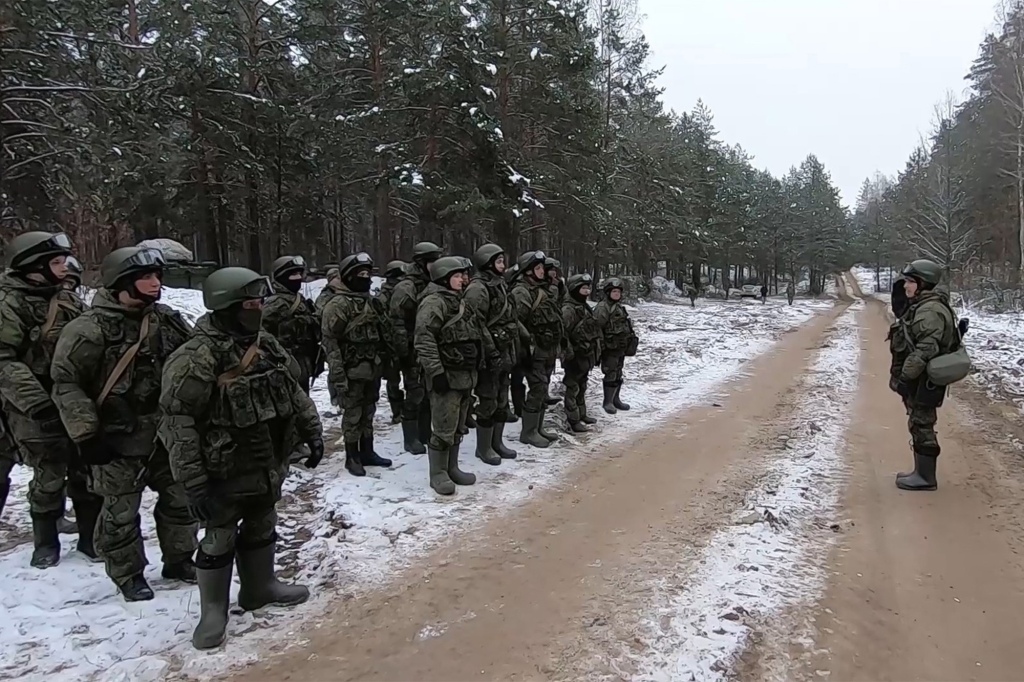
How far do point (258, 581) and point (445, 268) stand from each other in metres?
3.49

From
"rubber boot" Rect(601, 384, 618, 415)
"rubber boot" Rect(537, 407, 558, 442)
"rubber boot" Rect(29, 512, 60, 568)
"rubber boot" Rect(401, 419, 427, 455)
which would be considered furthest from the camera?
"rubber boot" Rect(601, 384, 618, 415)

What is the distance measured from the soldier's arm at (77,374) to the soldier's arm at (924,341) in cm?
673

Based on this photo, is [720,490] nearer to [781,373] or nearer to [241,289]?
[241,289]

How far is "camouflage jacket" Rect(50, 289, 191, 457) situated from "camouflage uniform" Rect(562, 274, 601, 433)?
5.45m

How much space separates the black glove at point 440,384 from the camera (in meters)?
6.44

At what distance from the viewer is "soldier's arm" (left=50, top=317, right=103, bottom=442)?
4.07 metres

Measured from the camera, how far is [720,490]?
670 centimetres

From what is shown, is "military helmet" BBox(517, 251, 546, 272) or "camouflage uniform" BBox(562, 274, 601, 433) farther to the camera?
"camouflage uniform" BBox(562, 274, 601, 433)

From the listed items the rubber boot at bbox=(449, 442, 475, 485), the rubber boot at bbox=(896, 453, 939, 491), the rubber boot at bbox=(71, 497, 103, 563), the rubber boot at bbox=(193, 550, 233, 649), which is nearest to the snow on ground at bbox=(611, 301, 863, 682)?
the rubber boot at bbox=(896, 453, 939, 491)

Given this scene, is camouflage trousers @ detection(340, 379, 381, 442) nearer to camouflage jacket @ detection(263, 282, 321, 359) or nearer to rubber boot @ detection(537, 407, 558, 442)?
camouflage jacket @ detection(263, 282, 321, 359)

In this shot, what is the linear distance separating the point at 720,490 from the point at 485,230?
52.4 ft

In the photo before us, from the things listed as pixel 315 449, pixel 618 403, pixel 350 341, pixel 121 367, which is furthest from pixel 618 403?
pixel 121 367

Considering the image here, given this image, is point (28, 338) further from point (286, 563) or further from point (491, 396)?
point (491, 396)

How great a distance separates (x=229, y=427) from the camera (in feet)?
12.6
